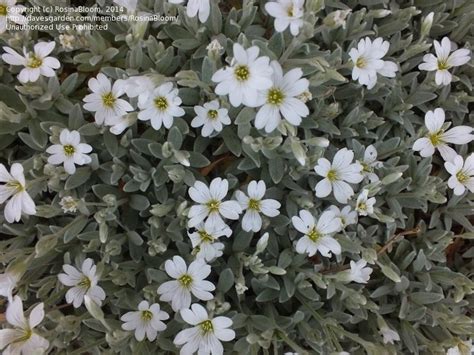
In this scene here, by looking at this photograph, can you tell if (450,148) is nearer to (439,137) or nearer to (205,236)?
(439,137)


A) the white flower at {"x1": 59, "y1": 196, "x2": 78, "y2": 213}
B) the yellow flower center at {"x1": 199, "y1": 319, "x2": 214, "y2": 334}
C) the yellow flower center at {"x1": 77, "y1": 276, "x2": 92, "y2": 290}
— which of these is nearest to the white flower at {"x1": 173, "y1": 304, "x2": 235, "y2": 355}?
the yellow flower center at {"x1": 199, "y1": 319, "x2": 214, "y2": 334}

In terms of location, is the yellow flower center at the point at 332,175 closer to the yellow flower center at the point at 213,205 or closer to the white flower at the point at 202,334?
the yellow flower center at the point at 213,205

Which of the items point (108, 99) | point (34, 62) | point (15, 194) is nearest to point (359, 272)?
point (108, 99)

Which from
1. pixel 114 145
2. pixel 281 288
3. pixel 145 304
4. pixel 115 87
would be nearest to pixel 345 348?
pixel 281 288

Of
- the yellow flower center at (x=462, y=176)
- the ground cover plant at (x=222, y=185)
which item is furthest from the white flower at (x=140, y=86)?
the yellow flower center at (x=462, y=176)

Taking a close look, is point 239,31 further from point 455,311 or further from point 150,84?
point 455,311
